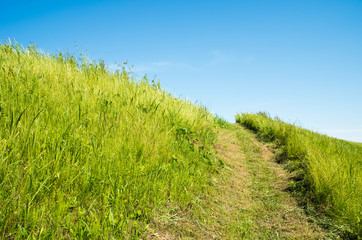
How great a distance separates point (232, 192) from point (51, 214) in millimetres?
2996

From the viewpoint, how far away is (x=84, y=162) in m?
2.56

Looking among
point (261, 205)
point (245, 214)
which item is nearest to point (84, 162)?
point (245, 214)

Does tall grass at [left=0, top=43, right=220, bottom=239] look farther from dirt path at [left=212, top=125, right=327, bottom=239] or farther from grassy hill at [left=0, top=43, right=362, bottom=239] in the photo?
dirt path at [left=212, top=125, right=327, bottom=239]

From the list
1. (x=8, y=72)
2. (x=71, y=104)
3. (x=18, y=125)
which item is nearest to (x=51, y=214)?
(x=18, y=125)

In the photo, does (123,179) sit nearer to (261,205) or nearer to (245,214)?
(245,214)

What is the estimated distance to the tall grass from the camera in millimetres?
1910

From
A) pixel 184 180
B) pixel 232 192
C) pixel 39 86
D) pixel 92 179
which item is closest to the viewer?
pixel 92 179

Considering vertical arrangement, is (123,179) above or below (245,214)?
above

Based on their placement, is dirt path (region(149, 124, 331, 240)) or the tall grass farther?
dirt path (region(149, 124, 331, 240))

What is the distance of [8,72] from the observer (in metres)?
3.62

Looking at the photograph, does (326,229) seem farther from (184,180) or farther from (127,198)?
(127,198)

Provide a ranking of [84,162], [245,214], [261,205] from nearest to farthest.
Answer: [84,162] → [245,214] → [261,205]

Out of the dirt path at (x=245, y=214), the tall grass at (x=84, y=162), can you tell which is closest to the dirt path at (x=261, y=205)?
the dirt path at (x=245, y=214)

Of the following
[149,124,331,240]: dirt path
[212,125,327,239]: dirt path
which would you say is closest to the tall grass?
[149,124,331,240]: dirt path
